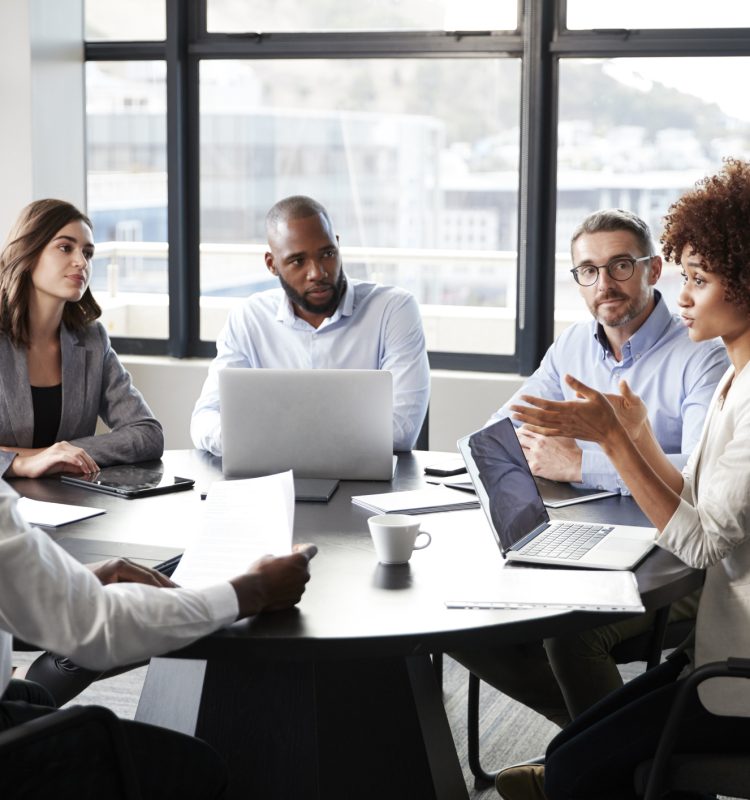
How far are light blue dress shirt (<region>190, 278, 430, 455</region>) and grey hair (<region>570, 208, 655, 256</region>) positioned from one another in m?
0.59

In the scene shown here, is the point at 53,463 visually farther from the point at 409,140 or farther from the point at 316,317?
the point at 409,140

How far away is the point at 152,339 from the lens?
16.7 feet

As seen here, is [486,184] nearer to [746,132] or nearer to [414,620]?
[746,132]

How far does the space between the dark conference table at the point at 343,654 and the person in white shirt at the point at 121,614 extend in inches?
2.2

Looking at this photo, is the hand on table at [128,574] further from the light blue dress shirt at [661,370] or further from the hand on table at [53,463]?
the light blue dress shirt at [661,370]

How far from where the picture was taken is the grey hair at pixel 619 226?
289 cm

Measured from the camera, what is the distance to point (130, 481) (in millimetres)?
2465

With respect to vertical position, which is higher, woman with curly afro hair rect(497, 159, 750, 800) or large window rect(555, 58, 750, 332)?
large window rect(555, 58, 750, 332)

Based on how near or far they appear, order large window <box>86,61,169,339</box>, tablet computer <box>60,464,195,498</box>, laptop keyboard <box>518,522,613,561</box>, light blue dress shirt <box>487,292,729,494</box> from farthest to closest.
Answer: large window <box>86,61,169,339</box>
light blue dress shirt <box>487,292,729,494</box>
tablet computer <box>60,464,195,498</box>
laptop keyboard <box>518,522,613,561</box>

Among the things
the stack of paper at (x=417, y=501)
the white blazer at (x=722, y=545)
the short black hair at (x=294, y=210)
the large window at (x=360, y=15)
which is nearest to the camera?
the white blazer at (x=722, y=545)

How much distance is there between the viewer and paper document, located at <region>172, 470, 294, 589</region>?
1.75 metres

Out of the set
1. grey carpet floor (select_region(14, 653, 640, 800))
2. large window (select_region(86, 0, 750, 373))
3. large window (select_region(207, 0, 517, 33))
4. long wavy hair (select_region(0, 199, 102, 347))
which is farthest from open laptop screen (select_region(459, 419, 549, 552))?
large window (select_region(207, 0, 517, 33))

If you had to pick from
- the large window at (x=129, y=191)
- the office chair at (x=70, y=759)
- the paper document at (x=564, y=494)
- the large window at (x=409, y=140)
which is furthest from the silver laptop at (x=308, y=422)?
the large window at (x=129, y=191)

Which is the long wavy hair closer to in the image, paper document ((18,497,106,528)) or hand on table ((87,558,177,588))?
paper document ((18,497,106,528))
